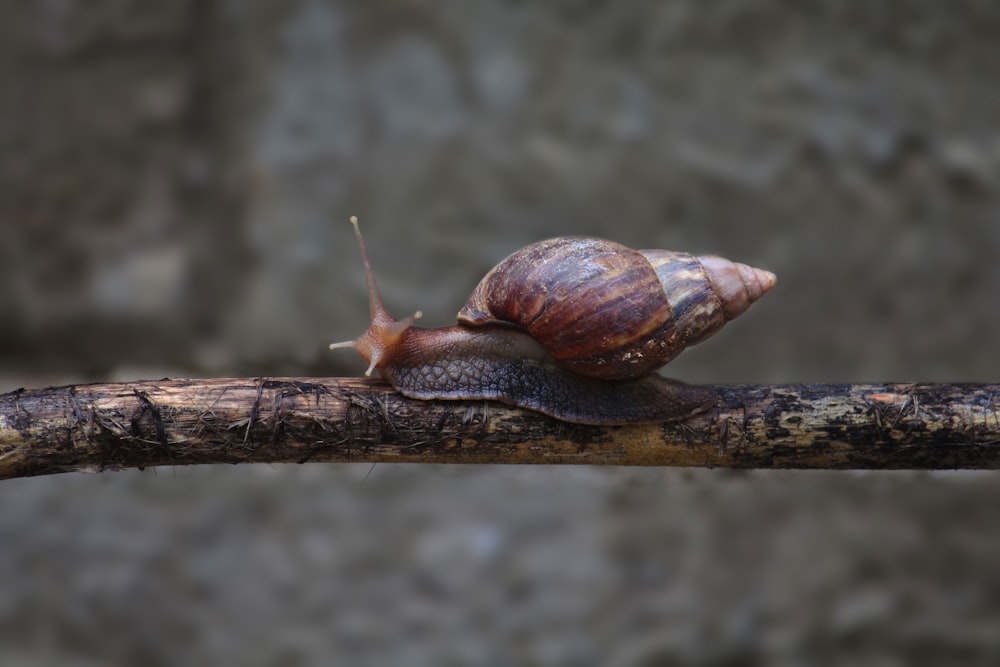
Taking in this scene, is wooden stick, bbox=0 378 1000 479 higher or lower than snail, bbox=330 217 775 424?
lower

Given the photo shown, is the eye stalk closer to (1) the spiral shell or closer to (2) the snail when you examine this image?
(2) the snail

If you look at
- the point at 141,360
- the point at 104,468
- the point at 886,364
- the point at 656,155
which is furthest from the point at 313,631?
the point at 886,364

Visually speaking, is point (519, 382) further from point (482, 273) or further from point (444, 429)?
point (482, 273)

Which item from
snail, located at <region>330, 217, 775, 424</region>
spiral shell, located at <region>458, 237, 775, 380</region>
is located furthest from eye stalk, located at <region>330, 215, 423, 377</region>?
spiral shell, located at <region>458, 237, 775, 380</region>

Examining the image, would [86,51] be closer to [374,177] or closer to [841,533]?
[374,177]

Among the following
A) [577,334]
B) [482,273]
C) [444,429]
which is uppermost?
[482,273]

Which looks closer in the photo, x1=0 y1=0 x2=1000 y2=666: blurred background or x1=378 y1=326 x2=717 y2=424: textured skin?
x1=378 y1=326 x2=717 y2=424: textured skin

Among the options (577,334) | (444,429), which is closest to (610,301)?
(577,334)

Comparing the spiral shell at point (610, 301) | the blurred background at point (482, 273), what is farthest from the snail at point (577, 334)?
the blurred background at point (482, 273)
